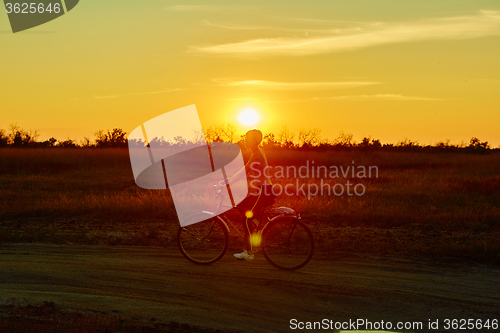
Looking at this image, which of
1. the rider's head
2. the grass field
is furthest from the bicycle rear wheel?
the grass field

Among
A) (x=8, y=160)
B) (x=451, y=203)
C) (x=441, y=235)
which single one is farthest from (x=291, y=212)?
(x=8, y=160)

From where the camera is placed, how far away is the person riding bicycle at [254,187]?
26.0ft

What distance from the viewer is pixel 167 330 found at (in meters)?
5.76

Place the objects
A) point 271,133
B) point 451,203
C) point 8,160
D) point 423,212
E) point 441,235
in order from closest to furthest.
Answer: point 441,235 < point 423,212 < point 451,203 < point 8,160 < point 271,133

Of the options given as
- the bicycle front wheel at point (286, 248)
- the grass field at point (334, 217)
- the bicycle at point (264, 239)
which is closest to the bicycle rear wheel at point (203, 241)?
the bicycle at point (264, 239)

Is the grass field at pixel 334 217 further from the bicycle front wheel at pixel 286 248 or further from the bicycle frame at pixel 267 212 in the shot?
the bicycle frame at pixel 267 212

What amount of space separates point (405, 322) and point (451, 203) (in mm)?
13973

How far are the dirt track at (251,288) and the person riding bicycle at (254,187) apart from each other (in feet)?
2.13

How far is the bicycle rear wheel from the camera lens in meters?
8.72

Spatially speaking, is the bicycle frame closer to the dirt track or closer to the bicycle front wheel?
the bicycle front wheel

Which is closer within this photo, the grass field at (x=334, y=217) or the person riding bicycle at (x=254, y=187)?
the person riding bicycle at (x=254, y=187)

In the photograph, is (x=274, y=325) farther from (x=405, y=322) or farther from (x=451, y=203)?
(x=451, y=203)

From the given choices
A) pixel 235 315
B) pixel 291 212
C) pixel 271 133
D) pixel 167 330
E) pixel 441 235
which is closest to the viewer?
pixel 167 330

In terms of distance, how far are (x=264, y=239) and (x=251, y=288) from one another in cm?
126
